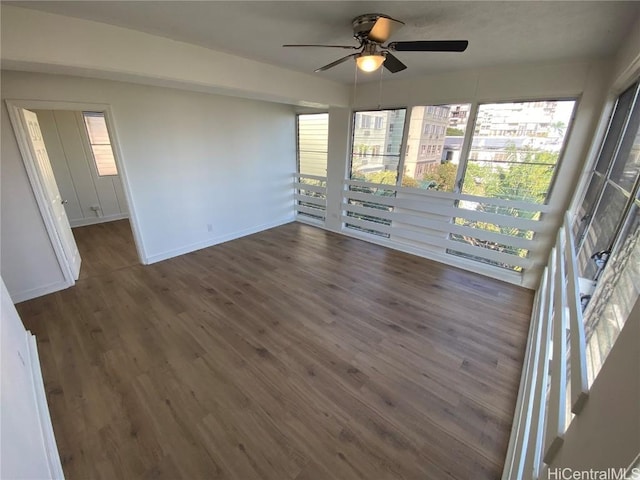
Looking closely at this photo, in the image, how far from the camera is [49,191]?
304cm

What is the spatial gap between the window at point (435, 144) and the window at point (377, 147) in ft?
0.70

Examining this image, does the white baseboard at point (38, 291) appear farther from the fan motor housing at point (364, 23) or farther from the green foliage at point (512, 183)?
the green foliage at point (512, 183)

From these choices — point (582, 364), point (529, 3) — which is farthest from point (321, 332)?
point (529, 3)

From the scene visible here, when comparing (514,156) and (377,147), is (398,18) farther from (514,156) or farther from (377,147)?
(377,147)

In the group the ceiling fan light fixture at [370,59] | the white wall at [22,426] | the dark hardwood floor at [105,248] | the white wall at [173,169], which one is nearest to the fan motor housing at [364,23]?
the ceiling fan light fixture at [370,59]

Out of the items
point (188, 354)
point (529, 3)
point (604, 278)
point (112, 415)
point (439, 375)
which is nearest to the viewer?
point (604, 278)

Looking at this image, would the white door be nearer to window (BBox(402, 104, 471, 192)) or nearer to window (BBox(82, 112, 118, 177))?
window (BBox(82, 112, 118, 177))

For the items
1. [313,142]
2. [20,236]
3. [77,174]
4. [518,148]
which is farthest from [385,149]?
[77,174]

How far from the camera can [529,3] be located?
160 centimetres

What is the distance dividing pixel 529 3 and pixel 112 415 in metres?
3.69

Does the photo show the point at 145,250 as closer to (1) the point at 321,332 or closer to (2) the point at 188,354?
(2) the point at 188,354

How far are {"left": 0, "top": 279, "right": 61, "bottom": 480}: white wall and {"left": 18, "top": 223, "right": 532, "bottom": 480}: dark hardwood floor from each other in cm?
13

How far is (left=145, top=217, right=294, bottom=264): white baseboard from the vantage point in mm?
3930

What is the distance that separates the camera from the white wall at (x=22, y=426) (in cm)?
93
